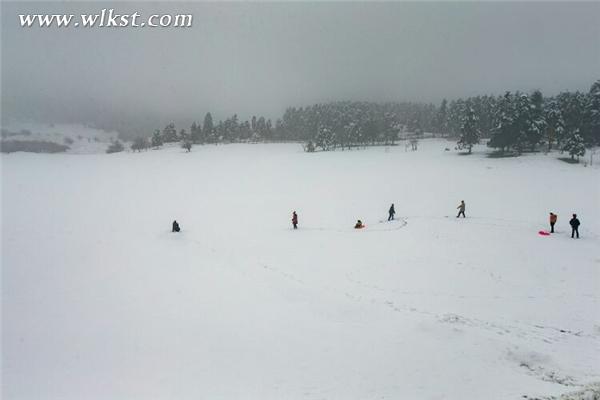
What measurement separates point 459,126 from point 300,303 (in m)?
124

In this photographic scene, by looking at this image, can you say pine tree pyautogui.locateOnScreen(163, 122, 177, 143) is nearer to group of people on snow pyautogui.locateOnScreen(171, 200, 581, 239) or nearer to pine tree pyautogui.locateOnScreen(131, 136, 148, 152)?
pine tree pyautogui.locateOnScreen(131, 136, 148, 152)

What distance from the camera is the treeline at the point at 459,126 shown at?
72.6m

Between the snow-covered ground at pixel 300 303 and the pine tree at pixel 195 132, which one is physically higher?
the pine tree at pixel 195 132

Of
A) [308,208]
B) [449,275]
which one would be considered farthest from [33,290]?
[308,208]

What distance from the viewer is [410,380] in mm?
11539

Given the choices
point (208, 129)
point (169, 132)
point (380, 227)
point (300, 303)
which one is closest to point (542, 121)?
point (380, 227)

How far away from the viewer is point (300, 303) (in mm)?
17266

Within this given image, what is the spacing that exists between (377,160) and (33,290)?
232ft

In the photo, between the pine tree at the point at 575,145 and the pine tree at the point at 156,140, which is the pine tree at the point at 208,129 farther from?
the pine tree at the point at 575,145

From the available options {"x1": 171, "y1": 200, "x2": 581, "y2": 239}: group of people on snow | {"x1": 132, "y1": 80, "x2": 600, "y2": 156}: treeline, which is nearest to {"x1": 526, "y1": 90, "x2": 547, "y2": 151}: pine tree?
{"x1": 132, "y1": 80, "x2": 600, "y2": 156}: treeline

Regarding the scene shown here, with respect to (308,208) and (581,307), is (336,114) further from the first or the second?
(581,307)

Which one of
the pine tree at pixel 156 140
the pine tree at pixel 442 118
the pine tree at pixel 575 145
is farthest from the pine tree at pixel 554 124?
the pine tree at pixel 156 140

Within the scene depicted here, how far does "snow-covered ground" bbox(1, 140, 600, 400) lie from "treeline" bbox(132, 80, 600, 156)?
125ft

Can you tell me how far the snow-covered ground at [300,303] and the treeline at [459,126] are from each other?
3816 centimetres
